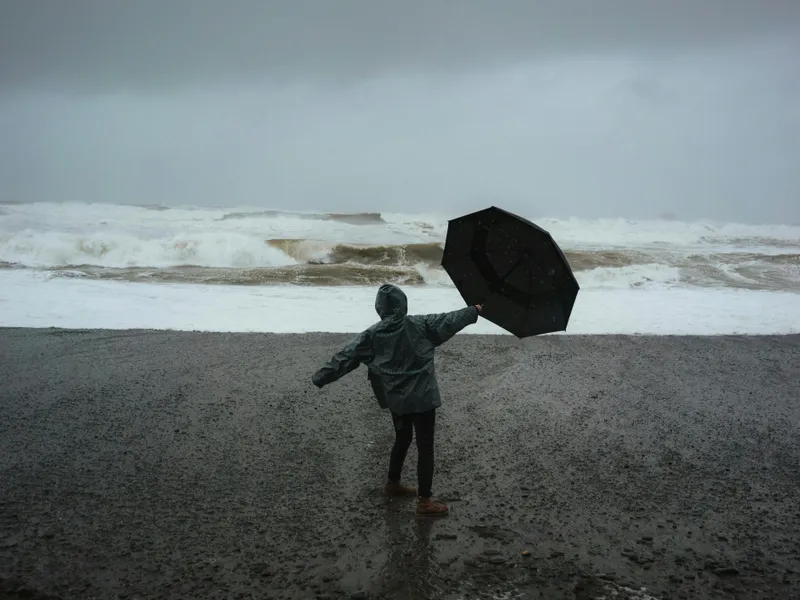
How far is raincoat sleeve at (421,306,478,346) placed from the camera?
379cm

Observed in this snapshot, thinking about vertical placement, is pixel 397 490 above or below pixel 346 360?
below

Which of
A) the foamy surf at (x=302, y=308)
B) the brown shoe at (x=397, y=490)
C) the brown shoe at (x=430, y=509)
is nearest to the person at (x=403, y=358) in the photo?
the brown shoe at (x=430, y=509)

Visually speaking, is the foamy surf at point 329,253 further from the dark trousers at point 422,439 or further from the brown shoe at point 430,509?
the brown shoe at point 430,509

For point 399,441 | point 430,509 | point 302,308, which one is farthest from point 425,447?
point 302,308

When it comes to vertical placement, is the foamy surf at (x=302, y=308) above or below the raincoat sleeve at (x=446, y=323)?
below

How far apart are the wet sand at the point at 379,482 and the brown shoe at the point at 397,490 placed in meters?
0.07

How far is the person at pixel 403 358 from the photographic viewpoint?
12.5ft

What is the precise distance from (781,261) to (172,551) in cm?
2228

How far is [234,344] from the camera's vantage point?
848 cm

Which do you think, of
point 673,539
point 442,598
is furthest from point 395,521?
point 673,539

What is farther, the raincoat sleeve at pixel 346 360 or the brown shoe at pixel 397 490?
the brown shoe at pixel 397 490

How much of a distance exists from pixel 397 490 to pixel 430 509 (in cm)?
36

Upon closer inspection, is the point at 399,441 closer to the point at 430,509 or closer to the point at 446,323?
the point at 430,509

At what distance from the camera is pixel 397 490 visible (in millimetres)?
4277
